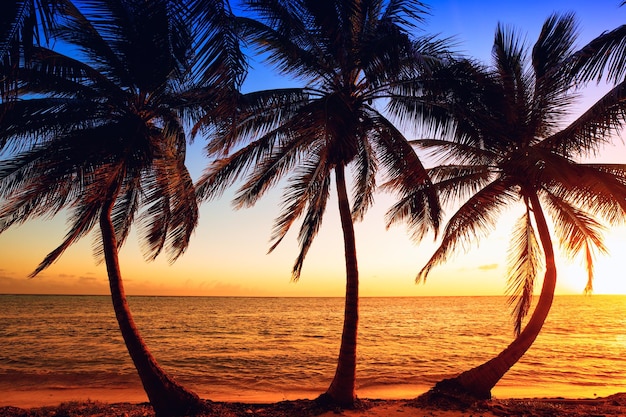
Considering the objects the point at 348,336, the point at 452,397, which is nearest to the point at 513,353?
the point at 452,397

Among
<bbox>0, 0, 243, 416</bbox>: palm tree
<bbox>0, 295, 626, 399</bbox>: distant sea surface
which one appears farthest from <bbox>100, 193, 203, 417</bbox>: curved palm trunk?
<bbox>0, 295, 626, 399</bbox>: distant sea surface

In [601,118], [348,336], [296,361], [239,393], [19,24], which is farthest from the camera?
[296,361]

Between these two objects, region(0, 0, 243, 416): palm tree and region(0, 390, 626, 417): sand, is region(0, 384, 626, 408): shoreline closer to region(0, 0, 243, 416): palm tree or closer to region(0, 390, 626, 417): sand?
region(0, 390, 626, 417): sand

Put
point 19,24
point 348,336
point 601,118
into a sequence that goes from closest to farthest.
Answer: point 19,24
point 601,118
point 348,336

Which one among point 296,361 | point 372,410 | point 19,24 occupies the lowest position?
point 296,361

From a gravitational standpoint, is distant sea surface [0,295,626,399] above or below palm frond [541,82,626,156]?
below

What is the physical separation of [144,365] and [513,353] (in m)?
7.36

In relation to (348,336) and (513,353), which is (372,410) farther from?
(513,353)

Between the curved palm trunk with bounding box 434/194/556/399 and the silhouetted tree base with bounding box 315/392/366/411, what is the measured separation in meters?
1.90

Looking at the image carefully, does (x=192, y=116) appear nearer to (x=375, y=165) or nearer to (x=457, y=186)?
(x=375, y=165)

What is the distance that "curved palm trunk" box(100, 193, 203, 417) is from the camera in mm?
7742

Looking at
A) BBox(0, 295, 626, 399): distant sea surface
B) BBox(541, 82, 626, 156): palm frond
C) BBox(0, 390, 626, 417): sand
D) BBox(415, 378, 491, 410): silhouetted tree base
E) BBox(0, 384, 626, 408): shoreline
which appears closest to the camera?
BBox(541, 82, 626, 156): palm frond

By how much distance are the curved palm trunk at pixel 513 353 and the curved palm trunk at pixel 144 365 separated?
5.27 m

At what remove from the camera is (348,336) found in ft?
27.7
